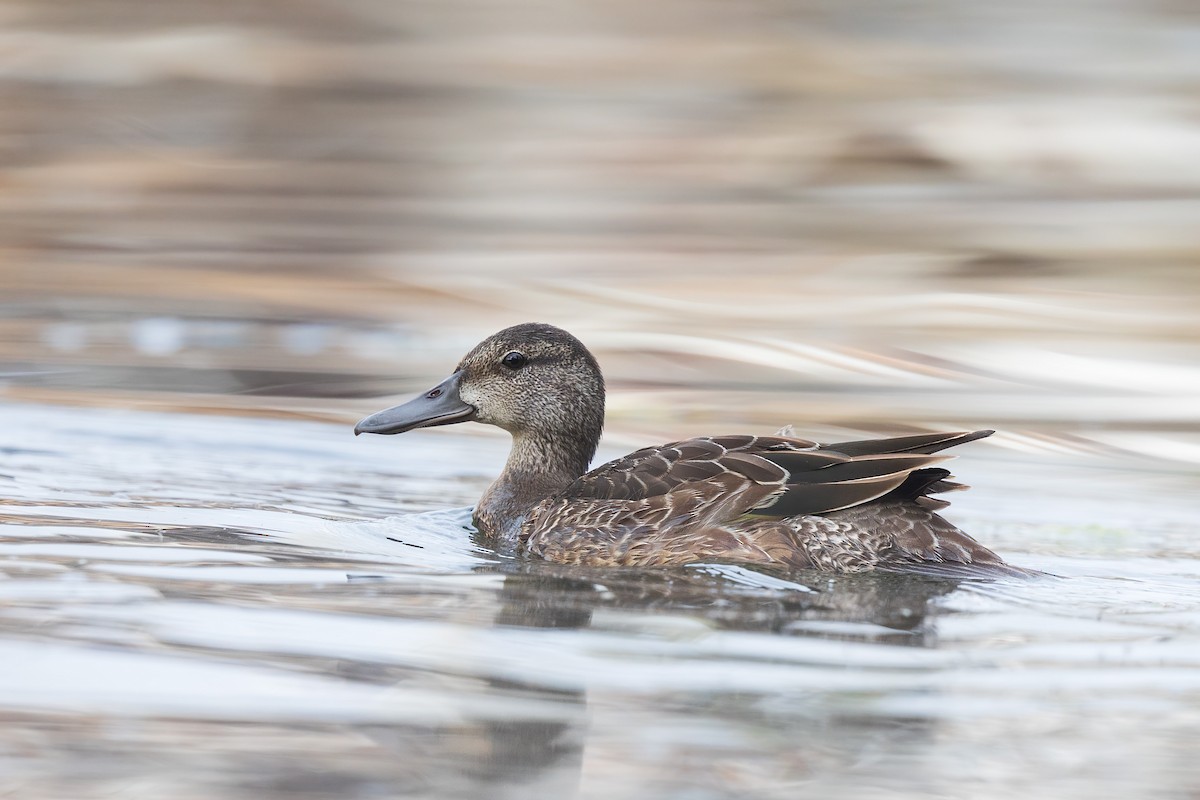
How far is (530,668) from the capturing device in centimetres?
428

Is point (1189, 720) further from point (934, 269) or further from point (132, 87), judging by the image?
point (132, 87)

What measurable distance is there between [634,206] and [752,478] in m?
8.76

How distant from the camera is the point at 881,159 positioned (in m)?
15.2

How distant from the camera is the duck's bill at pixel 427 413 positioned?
7062mm

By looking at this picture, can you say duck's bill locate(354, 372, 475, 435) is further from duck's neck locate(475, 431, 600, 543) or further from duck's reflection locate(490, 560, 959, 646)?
duck's reflection locate(490, 560, 959, 646)

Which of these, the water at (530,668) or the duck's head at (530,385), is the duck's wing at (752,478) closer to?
the water at (530,668)

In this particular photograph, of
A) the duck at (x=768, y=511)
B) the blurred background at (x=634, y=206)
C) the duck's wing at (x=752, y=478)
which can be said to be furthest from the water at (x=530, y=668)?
the blurred background at (x=634, y=206)

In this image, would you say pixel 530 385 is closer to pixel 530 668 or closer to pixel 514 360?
pixel 514 360

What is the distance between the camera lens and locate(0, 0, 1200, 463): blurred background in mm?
10977

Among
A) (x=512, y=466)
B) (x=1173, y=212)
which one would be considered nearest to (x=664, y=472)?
(x=512, y=466)

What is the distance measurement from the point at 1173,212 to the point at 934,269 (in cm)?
251

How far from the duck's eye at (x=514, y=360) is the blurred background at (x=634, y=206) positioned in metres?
2.53

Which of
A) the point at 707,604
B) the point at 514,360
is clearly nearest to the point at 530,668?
the point at 707,604

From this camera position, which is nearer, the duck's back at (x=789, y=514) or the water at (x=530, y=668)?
the water at (x=530, y=668)
